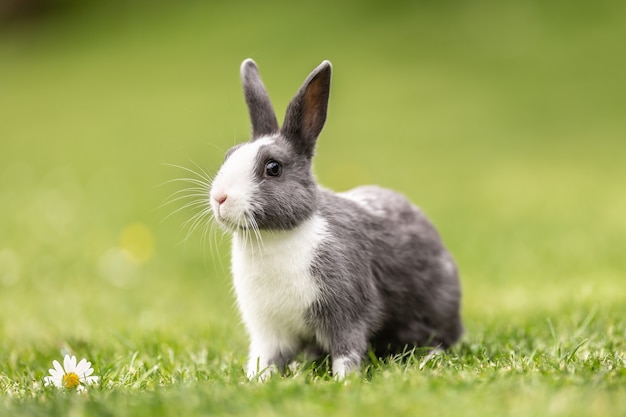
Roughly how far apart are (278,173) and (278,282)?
536 mm

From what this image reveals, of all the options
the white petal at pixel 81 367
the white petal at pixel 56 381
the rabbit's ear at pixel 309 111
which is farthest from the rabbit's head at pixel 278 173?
the white petal at pixel 56 381

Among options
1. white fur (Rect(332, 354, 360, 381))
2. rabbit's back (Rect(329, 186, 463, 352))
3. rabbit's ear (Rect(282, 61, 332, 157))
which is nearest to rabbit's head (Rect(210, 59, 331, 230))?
rabbit's ear (Rect(282, 61, 332, 157))

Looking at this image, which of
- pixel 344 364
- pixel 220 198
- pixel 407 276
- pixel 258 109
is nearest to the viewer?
pixel 220 198

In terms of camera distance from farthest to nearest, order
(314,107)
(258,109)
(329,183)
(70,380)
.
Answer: (329,183)
(258,109)
(314,107)
(70,380)

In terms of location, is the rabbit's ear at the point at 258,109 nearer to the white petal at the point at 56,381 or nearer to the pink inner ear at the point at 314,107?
the pink inner ear at the point at 314,107

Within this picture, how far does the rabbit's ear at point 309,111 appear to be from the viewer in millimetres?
4172

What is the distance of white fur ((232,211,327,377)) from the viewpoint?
4.14 m

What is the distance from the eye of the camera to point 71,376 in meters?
3.88

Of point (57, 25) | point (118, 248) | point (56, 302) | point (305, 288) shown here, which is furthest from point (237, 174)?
point (57, 25)

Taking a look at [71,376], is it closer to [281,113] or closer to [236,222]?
[236,222]

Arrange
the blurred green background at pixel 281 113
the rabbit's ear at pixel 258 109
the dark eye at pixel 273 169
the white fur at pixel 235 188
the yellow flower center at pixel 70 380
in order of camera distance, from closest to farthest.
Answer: the yellow flower center at pixel 70 380
the white fur at pixel 235 188
the dark eye at pixel 273 169
the rabbit's ear at pixel 258 109
the blurred green background at pixel 281 113

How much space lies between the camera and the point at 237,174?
13.3 ft

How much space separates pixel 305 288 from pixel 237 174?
2.12 ft

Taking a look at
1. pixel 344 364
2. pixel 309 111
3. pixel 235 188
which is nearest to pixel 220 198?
pixel 235 188
